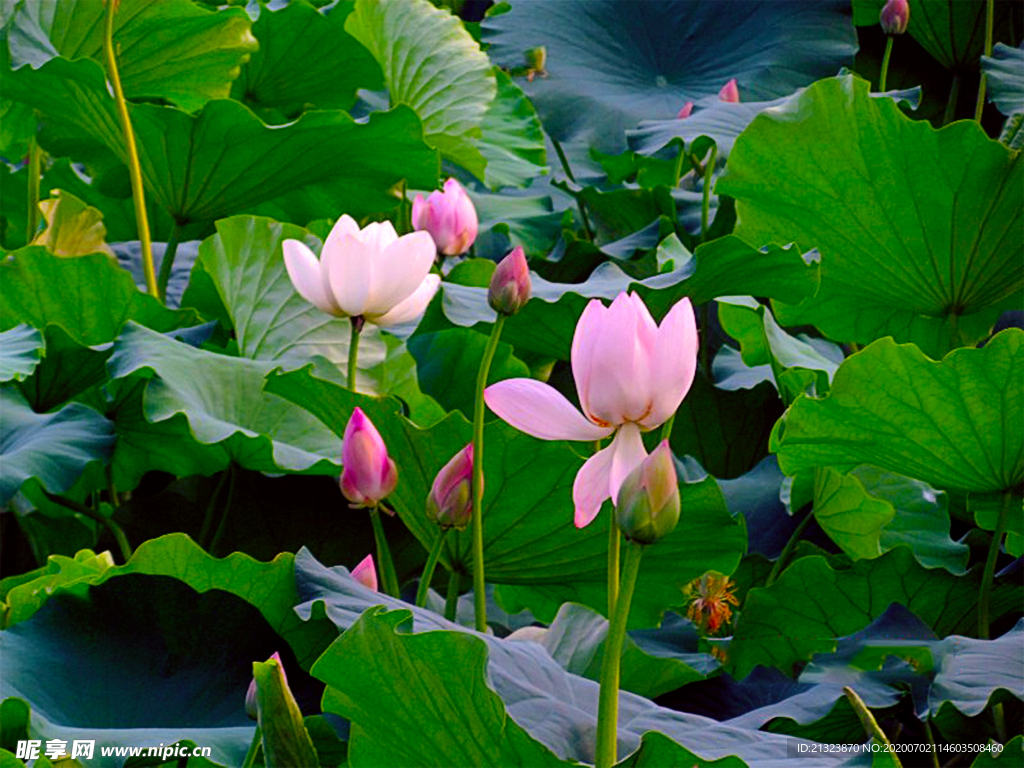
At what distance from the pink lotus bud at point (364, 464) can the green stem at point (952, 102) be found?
1.27m

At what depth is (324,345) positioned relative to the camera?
134 centimetres

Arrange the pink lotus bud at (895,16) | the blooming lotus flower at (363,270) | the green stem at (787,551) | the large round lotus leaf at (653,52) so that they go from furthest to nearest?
the large round lotus leaf at (653,52), the pink lotus bud at (895,16), the green stem at (787,551), the blooming lotus flower at (363,270)

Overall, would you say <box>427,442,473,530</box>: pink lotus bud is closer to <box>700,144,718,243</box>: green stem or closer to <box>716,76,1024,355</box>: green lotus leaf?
<box>716,76,1024,355</box>: green lotus leaf

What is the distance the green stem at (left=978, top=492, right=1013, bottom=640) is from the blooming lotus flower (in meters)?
0.49

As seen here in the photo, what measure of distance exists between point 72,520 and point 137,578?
1.94 feet

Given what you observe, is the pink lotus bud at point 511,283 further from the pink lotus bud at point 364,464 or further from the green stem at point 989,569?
the green stem at point 989,569

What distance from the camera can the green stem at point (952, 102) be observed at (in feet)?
6.20

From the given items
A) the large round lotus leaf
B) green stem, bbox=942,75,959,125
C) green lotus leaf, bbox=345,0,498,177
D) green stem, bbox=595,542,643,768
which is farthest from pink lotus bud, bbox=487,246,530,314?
green stem, bbox=942,75,959,125

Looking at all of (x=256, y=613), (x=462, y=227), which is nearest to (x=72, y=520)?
(x=462, y=227)

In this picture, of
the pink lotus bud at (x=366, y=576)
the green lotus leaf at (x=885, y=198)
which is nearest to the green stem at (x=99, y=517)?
the pink lotus bud at (x=366, y=576)

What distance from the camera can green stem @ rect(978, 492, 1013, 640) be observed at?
3.28 feet

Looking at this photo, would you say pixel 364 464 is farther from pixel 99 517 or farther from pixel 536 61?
pixel 536 61

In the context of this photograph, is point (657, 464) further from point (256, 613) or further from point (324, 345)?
point (324, 345)

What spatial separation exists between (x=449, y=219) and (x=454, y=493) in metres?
0.58
